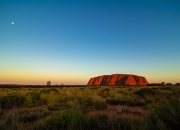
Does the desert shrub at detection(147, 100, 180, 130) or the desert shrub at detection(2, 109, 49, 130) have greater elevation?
the desert shrub at detection(147, 100, 180, 130)

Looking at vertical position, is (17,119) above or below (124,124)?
above

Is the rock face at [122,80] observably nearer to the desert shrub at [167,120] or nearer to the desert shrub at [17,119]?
the desert shrub at [17,119]

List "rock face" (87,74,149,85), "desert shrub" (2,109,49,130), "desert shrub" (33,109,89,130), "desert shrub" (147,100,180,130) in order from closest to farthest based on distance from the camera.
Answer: "desert shrub" (147,100,180,130) → "desert shrub" (2,109,49,130) → "desert shrub" (33,109,89,130) → "rock face" (87,74,149,85)

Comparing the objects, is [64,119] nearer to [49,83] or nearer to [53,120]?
[53,120]

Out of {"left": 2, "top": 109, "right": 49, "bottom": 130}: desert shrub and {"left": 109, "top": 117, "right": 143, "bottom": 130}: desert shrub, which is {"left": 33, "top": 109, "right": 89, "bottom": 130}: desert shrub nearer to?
{"left": 2, "top": 109, "right": 49, "bottom": 130}: desert shrub

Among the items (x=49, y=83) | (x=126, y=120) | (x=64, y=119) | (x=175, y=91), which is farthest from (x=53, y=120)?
(x=49, y=83)

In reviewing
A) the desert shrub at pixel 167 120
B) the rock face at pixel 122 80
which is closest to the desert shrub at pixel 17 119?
the desert shrub at pixel 167 120

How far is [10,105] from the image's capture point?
10391mm

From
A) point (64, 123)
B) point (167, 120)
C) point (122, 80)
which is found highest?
point (122, 80)

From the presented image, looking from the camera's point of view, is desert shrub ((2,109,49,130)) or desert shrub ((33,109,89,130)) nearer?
desert shrub ((2,109,49,130))

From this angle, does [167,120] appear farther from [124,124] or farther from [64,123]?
[64,123]

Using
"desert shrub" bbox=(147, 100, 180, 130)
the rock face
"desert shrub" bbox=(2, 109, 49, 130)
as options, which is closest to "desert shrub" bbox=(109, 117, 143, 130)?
"desert shrub" bbox=(147, 100, 180, 130)

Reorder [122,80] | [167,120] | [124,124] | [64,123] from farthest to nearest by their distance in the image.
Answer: [122,80], [124,124], [64,123], [167,120]

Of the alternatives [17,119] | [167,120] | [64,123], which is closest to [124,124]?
[167,120]
